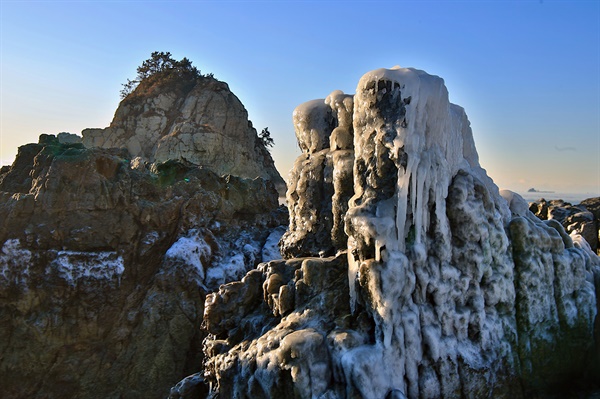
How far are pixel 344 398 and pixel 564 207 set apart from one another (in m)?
17.9

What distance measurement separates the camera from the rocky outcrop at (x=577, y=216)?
2059 centimetres

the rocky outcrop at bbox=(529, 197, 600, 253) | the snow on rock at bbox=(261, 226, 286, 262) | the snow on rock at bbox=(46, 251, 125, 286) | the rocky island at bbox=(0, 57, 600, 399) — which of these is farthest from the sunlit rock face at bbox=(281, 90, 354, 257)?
the rocky outcrop at bbox=(529, 197, 600, 253)

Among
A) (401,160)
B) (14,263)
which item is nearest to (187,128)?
(14,263)

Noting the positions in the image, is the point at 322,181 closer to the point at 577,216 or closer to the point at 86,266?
the point at 86,266

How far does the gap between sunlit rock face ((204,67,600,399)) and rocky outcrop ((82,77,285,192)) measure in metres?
25.2

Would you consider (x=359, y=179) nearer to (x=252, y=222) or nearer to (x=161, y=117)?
(x=252, y=222)

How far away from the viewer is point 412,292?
8906mm

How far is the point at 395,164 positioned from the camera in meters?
9.40

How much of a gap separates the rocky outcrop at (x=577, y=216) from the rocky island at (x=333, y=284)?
9.61 meters

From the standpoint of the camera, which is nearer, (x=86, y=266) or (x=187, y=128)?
(x=86, y=266)

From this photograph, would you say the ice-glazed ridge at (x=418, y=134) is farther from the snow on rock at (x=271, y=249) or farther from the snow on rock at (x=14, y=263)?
the snow on rock at (x=14, y=263)

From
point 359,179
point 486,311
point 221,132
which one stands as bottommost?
point 486,311

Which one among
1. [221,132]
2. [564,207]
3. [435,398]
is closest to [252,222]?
[435,398]

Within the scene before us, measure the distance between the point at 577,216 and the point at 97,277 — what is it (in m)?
17.1
